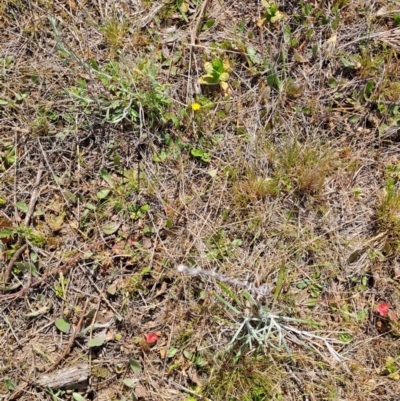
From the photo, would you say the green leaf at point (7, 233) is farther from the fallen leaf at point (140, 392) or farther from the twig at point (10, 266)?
the fallen leaf at point (140, 392)

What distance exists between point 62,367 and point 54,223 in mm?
714

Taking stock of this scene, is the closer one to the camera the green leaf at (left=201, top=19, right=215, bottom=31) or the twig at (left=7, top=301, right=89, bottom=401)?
the twig at (left=7, top=301, right=89, bottom=401)

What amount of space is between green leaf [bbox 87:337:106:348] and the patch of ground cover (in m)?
0.04

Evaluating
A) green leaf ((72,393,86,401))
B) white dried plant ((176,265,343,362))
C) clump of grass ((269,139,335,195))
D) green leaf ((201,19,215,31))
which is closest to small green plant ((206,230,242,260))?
white dried plant ((176,265,343,362))

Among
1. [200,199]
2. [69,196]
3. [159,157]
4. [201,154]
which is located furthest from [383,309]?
[69,196]

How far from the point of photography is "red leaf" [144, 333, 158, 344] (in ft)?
8.28

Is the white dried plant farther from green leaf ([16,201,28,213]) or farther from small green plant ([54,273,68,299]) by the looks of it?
green leaf ([16,201,28,213])

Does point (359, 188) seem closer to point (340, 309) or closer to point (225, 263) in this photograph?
point (340, 309)

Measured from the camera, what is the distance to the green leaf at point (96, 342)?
99.7 inches

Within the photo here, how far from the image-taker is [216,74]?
107 inches

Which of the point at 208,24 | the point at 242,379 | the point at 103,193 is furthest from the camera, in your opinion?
the point at 208,24

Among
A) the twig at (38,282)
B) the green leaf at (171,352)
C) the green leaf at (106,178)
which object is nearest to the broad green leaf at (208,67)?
the green leaf at (106,178)

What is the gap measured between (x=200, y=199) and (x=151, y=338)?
28.7 inches

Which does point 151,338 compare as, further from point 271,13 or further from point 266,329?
point 271,13
